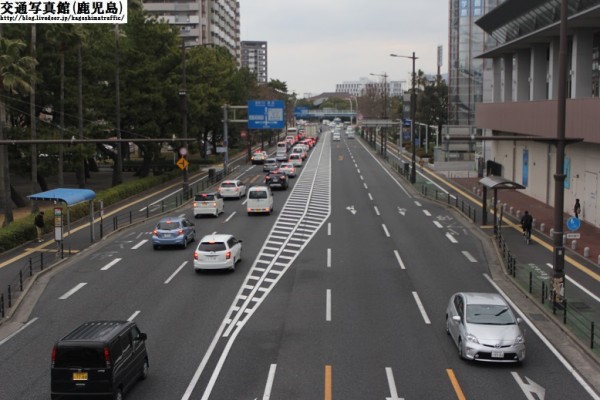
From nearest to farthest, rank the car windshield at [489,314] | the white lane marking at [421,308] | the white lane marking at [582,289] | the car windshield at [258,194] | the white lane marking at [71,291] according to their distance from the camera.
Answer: the car windshield at [489,314]
the white lane marking at [421,308]
the white lane marking at [582,289]
the white lane marking at [71,291]
the car windshield at [258,194]

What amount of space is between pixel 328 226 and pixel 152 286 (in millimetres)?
16387

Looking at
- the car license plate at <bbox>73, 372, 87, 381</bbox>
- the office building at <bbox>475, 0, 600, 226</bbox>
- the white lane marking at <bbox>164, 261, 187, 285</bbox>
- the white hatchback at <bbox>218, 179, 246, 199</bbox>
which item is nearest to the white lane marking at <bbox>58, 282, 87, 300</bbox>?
the white lane marking at <bbox>164, 261, 187, 285</bbox>

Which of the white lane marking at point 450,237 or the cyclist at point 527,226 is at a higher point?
the cyclist at point 527,226

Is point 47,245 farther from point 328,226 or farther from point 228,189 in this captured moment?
point 228,189

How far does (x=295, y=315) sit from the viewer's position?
2245 cm

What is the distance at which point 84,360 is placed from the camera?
47.3 ft

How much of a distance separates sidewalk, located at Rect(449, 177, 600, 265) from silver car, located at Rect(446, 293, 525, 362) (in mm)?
13366

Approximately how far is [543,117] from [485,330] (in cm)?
2925

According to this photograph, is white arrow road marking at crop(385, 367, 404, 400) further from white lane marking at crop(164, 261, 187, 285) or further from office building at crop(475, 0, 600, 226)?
office building at crop(475, 0, 600, 226)

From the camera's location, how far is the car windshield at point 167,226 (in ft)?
113

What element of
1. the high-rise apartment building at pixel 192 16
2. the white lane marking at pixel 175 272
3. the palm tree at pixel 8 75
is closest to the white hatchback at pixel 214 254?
the white lane marking at pixel 175 272

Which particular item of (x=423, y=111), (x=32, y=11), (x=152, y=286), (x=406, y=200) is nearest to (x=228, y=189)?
(x=406, y=200)

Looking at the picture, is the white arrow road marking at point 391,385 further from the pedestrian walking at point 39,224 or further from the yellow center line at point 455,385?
the pedestrian walking at point 39,224

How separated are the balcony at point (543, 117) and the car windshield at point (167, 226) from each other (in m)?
21.9
